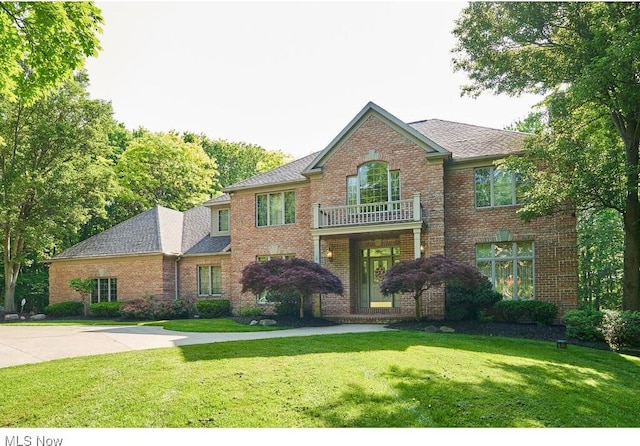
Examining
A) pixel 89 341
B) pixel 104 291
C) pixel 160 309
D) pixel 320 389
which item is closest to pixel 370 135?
pixel 160 309

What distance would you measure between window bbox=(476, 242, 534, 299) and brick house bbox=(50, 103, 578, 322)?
36 mm

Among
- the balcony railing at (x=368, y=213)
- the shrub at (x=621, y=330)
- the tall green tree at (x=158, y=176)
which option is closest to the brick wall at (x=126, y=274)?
the balcony railing at (x=368, y=213)

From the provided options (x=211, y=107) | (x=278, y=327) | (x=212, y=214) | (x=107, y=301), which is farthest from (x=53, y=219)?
(x=278, y=327)

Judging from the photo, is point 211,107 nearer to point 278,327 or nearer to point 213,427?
point 278,327

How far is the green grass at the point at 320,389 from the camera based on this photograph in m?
5.88

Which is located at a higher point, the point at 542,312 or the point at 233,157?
the point at 233,157

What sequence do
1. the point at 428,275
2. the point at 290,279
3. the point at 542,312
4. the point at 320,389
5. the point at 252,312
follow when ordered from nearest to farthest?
the point at 320,389
the point at 428,275
the point at 542,312
the point at 290,279
the point at 252,312

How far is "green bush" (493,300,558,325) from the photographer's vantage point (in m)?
15.7

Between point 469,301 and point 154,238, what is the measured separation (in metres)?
15.5

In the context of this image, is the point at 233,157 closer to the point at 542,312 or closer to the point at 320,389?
the point at 542,312

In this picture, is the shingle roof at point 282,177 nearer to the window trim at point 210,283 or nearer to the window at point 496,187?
the window trim at point 210,283

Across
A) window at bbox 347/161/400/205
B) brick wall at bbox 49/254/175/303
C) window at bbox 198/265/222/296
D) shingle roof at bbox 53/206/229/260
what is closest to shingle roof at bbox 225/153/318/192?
window at bbox 347/161/400/205

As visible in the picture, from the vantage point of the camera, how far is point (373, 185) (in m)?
19.0

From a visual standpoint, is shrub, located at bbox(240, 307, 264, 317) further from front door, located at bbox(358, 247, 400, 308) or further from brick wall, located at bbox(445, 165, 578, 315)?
brick wall, located at bbox(445, 165, 578, 315)
